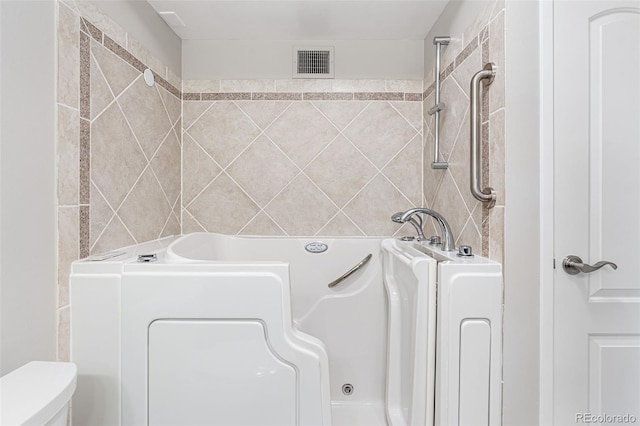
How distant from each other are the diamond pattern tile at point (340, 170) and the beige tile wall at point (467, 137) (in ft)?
1.28

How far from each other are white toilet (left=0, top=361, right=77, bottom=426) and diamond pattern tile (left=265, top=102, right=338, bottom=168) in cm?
158

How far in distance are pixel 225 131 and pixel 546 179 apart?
1741mm

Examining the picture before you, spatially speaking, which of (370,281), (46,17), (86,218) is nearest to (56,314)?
(86,218)

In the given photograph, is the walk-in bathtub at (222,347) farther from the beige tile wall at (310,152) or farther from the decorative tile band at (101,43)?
the beige tile wall at (310,152)

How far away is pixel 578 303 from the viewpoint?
1.20 metres

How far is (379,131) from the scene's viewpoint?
229cm

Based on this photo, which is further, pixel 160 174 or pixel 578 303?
pixel 160 174

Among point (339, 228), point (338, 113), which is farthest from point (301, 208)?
point (338, 113)

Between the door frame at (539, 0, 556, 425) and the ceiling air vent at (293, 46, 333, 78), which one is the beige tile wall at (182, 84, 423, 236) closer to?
the ceiling air vent at (293, 46, 333, 78)

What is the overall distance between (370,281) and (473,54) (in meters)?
1.19

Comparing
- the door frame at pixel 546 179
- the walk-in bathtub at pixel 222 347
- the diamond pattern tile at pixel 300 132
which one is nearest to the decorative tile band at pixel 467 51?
the door frame at pixel 546 179

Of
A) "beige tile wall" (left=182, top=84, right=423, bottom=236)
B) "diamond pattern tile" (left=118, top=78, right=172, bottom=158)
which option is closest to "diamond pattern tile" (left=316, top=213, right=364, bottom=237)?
"beige tile wall" (left=182, top=84, right=423, bottom=236)

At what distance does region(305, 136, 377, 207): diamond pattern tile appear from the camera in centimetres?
230

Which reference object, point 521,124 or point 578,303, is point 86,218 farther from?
point 578,303
